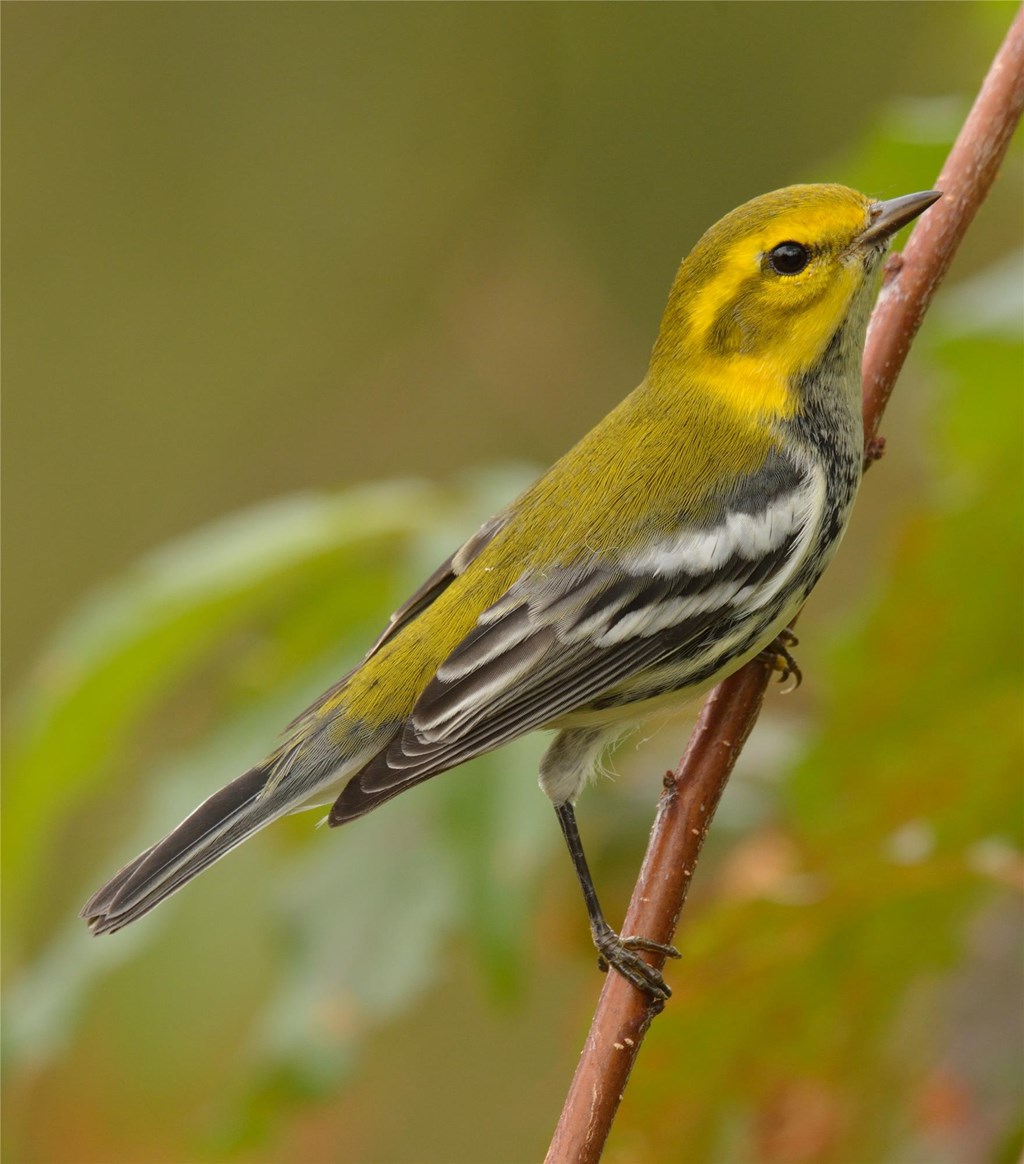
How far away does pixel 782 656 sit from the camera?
2842mm

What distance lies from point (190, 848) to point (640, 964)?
80 centimetres

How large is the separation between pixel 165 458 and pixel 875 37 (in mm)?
3846

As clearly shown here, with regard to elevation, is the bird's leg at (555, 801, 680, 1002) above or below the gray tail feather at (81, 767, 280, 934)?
below

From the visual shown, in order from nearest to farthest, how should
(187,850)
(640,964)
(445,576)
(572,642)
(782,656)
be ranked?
1. (640,964)
2. (187,850)
3. (572,642)
4. (782,656)
5. (445,576)

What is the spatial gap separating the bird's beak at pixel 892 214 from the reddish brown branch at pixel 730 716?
8 centimetres

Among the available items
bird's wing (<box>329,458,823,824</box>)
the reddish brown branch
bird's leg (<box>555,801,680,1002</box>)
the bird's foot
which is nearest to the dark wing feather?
bird's wing (<box>329,458,823,824</box>)

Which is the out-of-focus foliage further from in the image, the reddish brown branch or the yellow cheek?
the yellow cheek

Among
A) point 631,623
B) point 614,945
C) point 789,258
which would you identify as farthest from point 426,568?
point 789,258

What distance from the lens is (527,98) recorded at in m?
7.16

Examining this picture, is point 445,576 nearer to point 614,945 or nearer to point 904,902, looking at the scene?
point 614,945

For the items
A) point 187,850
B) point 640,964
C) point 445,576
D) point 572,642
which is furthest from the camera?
point 445,576

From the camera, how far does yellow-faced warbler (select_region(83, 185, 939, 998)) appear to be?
262 cm

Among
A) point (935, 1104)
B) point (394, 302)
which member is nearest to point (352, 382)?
point (394, 302)

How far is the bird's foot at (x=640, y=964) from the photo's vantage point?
6.65ft
